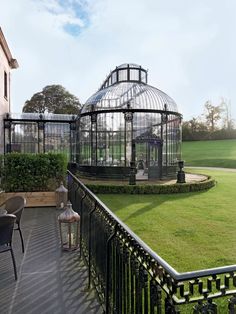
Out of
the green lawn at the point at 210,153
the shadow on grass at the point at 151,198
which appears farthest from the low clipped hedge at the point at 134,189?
the green lawn at the point at 210,153

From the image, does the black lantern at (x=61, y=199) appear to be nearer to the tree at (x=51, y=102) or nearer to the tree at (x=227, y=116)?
the tree at (x=51, y=102)

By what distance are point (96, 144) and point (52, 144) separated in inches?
256

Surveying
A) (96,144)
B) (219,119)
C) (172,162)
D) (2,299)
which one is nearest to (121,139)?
(96,144)

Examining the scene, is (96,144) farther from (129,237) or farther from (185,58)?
(129,237)

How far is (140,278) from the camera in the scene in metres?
1.98

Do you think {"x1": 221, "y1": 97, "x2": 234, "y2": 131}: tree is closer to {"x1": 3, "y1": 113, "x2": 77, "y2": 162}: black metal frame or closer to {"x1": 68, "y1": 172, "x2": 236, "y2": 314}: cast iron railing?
{"x1": 3, "y1": 113, "x2": 77, "y2": 162}: black metal frame

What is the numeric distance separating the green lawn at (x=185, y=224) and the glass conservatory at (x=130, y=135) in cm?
402

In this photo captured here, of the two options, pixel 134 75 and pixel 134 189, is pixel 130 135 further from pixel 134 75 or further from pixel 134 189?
pixel 134 75

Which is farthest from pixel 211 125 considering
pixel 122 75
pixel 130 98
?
pixel 130 98

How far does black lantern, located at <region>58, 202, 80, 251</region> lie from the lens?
488 cm

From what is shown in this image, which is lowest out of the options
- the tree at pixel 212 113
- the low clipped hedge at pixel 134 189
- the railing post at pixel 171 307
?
the low clipped hedge at pixel 134 189

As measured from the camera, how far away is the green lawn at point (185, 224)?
5352 mm

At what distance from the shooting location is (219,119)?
54.2 metres

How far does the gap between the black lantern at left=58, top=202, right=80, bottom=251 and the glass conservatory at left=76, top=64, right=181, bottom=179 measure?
10343 millimetres
